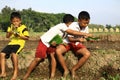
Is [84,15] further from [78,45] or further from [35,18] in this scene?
[35,18]

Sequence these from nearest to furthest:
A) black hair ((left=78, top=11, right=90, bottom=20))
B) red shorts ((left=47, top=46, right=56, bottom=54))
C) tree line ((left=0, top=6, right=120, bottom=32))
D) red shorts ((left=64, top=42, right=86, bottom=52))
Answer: black hair ((left=78, top=11, right=90, bottom=20)) → red shorts ((left=64, top=42, right=86, bottom=52)) → red shorts ((left=47, top=46, right=56, bottom=54)) → tree line ((left=0, top=6, right=120, bottom=32))

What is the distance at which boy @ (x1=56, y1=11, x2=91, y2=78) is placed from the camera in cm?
704

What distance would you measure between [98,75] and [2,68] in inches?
75.8

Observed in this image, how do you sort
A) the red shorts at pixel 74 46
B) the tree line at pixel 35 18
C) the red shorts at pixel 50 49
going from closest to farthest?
the red shorts at pixel 74 46 → the red shorts at pixel 50 49 → the tree line at pixel 35 18

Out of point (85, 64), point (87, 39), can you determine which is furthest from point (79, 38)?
point (85, 64)

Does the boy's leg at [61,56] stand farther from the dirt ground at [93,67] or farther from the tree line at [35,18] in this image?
the tree line at [35,18]

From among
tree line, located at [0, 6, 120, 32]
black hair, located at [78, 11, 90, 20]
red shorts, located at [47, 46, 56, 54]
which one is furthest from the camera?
tree line, located at [0, 6, 120, 32]

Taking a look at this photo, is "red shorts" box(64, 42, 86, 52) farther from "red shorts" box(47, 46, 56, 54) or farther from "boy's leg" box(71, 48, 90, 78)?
"red shorts" box(47, 46, 56, 54)

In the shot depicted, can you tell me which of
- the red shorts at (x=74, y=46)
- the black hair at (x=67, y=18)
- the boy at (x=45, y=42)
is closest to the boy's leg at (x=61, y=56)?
the red shorts at (x=74, y=46)

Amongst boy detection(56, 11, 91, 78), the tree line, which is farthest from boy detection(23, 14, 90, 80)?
the tree line

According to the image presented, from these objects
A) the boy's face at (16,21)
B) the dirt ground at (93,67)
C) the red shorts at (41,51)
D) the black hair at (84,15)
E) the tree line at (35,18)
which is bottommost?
the tree line at (35,18)

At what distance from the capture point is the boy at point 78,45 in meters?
7.04

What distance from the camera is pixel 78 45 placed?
281 inches

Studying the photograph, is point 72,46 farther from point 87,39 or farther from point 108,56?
point 108,56
